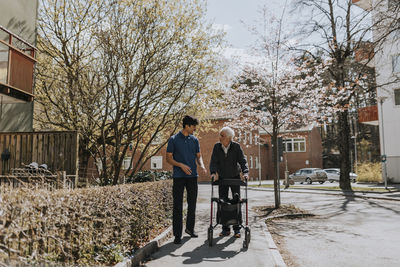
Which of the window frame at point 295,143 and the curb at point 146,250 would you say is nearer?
the curb at point 146,250

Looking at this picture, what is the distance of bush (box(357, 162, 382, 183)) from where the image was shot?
28547mm

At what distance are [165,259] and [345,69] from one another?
1827 cm

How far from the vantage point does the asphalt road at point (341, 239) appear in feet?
Result: 16.9

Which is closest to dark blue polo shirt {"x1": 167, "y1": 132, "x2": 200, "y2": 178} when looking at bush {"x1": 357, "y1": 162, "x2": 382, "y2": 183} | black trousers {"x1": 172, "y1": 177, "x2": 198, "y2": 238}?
black trousers {"x1": 172, "y1": 177, "x2": 198, "y2": 238}

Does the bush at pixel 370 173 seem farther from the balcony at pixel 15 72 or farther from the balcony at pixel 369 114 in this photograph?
the balcony at pixel 15 72

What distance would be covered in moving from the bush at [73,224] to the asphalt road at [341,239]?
92.4 inches

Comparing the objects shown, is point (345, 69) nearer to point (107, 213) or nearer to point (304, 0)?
point (304, 0)

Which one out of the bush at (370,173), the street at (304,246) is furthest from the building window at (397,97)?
the street at (304,246)

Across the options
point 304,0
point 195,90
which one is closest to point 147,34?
point 195,90

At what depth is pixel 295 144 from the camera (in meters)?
51.6

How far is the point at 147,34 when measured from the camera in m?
9.45

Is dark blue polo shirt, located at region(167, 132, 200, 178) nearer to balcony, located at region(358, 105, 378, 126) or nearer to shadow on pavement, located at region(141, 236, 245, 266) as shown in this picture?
shadow on pavement, located at region(141, 236, 245, 266)

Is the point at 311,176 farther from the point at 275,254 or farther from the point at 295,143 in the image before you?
the point at 275,254

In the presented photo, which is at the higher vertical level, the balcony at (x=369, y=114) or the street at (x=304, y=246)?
the balcony at (x=369, y=114)
